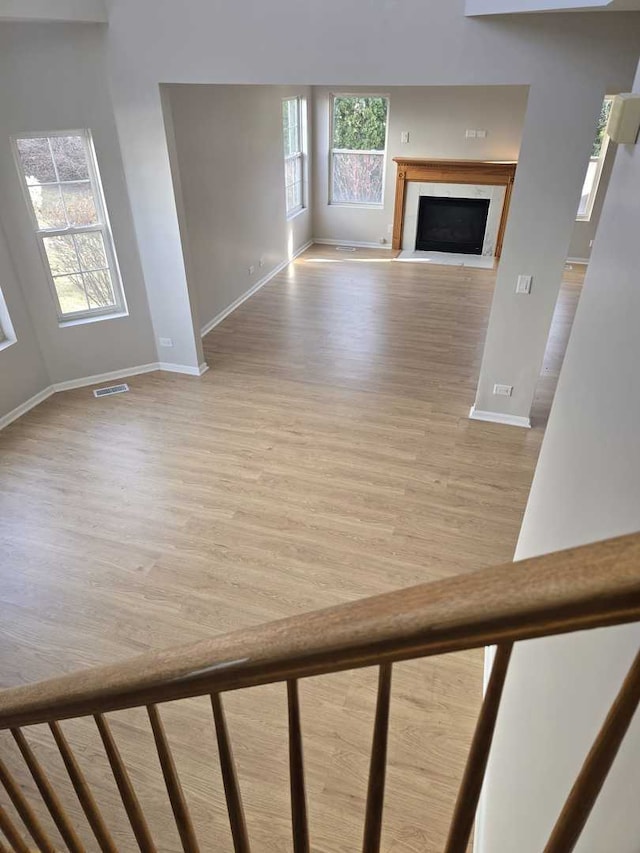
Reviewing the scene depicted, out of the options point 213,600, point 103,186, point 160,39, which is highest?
point 160,39

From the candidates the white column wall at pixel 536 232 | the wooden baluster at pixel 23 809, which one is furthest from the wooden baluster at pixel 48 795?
the white column wall at pixel 536 232

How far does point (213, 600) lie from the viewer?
3.01 meters

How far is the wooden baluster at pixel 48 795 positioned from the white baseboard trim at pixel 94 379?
3895 millimetres

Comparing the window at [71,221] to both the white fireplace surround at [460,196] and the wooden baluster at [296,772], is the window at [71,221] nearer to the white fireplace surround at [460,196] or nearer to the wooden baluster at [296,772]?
the wooden baluster at [296,772]

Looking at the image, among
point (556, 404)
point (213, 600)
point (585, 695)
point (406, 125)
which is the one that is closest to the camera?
point (585, 695)

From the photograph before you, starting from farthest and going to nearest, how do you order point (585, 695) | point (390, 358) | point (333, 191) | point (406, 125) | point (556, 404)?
point (333, 191) < point (406, 125) < point (390, 358) < point (556, 404) < point (585, 695)

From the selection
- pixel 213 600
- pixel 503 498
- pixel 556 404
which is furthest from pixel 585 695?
pixel 503 498

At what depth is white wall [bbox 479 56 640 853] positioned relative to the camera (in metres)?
0.79

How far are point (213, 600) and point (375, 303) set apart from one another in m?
4.92

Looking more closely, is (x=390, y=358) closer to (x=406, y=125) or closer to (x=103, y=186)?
(x=103, y=186)

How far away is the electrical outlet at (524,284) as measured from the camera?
154 inches

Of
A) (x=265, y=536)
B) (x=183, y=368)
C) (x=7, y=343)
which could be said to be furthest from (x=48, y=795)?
(x=183, y=368)

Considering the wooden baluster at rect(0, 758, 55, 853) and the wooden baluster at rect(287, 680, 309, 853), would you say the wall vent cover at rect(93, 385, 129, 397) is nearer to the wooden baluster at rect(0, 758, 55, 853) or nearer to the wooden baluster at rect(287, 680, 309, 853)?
the wooden baluster at rect(0, 758, 55, 853)

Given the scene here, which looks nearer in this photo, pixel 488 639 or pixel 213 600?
pixel 488 639
